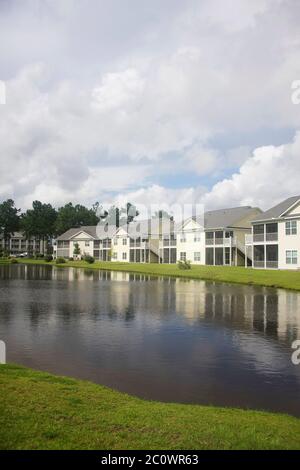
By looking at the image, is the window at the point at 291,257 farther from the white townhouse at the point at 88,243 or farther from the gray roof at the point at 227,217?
the white townhouse at the point at 88,243

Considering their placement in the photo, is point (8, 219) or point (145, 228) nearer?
point (145, 228)

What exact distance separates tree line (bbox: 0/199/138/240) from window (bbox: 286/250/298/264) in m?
98.6

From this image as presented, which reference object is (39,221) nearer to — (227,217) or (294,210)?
(227,217)

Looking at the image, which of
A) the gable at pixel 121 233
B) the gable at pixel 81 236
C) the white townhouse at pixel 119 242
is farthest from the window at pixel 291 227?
the gable at pixel 81 236

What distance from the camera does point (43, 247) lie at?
165m

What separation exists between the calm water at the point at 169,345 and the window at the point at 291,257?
25883 mm

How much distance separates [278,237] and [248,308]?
32838 mm

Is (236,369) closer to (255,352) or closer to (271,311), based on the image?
(255,352)

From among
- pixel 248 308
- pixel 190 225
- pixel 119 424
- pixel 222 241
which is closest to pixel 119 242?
pixel 190 225

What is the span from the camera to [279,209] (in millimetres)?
58250

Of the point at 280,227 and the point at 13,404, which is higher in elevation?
the point at 280,227

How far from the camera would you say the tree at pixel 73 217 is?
147875mm

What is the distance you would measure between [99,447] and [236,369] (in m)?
7.64
